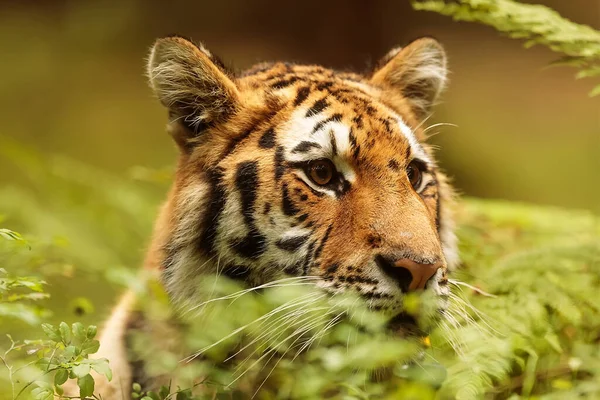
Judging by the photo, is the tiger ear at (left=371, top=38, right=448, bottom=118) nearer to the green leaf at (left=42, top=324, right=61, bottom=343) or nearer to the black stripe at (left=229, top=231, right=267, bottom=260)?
the black stripe at (left=229, top=231, right=267, bottom=260)

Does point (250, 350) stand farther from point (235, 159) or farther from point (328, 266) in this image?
point (235, 159)

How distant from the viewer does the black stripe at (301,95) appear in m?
3.10

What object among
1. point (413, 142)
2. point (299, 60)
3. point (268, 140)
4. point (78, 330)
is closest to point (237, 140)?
point (268, 140)

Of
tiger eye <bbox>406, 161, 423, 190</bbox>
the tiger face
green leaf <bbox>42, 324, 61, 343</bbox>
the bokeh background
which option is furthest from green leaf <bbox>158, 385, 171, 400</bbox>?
the bokeh background

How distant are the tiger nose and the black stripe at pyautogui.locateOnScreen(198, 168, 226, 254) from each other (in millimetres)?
721

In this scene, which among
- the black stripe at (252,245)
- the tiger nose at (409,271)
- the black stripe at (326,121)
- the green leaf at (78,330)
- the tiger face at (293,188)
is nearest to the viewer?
the green leaf at (78,330)

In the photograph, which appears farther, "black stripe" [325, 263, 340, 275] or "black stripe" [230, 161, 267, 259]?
"black stripe" [230, 161, 267, 259]

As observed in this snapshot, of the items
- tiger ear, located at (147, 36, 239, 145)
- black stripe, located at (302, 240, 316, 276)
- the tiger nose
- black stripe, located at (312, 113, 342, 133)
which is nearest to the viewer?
the tiger nose

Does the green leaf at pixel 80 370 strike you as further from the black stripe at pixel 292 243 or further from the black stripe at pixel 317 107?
the black stripe at pixel 317 107

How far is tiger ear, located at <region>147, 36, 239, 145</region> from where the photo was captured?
303 centimetres

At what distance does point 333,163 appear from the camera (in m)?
2.87

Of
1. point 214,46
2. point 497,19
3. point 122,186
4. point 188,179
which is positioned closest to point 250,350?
point 188,179

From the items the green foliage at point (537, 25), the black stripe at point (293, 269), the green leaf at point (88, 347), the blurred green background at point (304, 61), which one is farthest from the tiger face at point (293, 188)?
the blurred green background at point (304, 61)

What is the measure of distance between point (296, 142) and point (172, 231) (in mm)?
613
